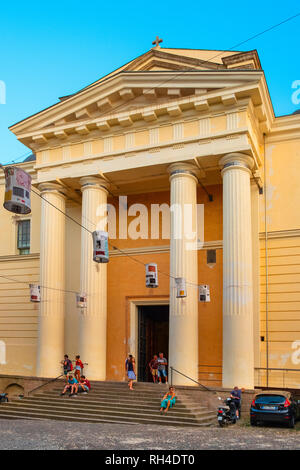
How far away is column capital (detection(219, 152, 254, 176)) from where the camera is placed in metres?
21.7

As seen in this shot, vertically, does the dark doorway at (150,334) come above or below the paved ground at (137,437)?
above

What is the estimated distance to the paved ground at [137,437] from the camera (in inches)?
527

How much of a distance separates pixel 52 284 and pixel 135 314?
4.13m

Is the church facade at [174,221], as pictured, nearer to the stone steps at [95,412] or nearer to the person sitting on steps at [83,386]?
the person sitting on steps at [83,386]

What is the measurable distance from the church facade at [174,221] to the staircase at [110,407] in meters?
1.50

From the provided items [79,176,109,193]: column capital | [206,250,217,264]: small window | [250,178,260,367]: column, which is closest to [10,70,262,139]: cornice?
[79,176,109,193]: column capital

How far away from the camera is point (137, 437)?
14906mm

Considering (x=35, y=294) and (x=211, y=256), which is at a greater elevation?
(x=211, y=256)

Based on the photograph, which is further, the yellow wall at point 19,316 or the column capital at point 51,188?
the yellow wall at point 19,316

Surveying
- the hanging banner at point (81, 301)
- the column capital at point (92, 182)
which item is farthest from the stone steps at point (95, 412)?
the column capital at point (92, 182)

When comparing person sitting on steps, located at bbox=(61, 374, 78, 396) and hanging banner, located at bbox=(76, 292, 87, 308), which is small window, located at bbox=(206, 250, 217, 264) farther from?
person sitting on steps, located at bbox=(61, 374, 78, 396)

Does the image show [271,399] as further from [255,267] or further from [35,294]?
[35,294]

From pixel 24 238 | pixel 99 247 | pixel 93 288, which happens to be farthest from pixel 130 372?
pixel 24 238

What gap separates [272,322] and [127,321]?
684 cm
